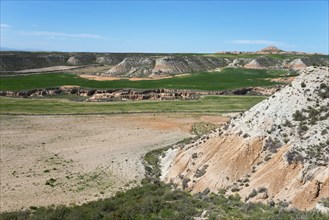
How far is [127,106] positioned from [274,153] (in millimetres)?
54916

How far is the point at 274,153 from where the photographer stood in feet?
85.3

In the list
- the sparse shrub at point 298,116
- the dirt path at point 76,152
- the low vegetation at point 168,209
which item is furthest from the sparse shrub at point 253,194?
the dirt path at point 76,152

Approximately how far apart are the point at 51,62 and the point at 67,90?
304ft

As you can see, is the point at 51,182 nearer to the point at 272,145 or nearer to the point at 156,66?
the point at 272,145

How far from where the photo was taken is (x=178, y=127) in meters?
56.9

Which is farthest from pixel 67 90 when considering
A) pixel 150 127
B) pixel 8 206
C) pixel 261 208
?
pixel 261 208

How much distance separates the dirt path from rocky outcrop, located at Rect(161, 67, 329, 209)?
5.83m

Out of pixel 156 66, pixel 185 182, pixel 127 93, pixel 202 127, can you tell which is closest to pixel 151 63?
pixel 156 66

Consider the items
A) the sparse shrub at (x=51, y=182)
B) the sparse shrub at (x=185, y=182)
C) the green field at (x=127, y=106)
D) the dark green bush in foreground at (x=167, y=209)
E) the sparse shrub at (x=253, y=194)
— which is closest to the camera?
the dark green bush in foreground at (x=167, y=209)

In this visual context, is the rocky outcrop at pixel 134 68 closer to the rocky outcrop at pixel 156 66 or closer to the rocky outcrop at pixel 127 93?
the rocky outcrop at pixel 156 66

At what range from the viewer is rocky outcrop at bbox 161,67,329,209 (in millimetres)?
22922

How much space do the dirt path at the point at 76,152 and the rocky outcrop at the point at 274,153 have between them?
19.1 feet

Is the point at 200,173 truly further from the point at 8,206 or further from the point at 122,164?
the point at 8,206

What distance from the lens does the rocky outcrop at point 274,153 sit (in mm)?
22922
